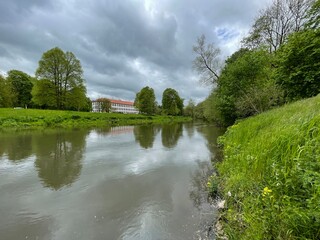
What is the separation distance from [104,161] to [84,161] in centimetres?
75

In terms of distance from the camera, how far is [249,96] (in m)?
12.6

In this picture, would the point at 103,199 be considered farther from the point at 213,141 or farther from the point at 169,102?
the point at 169,102

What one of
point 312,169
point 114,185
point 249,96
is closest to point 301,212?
point 312,169

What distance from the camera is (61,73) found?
3000 centimetres

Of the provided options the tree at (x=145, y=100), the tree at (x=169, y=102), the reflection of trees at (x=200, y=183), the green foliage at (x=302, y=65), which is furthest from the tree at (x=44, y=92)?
the tree at (x=169, y=102)

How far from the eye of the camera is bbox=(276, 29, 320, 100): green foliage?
840cm

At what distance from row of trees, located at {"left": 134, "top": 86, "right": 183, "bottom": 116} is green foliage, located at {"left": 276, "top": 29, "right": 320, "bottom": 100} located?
44.0 metres

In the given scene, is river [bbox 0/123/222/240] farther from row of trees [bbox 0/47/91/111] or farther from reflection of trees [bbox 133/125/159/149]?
row of trees [bbox 0/47/91/111]

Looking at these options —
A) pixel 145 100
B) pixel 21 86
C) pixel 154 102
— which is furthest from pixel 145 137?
pixel 154 102

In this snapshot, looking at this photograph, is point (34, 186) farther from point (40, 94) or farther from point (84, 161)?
point (40, 94)

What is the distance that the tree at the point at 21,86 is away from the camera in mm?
40375

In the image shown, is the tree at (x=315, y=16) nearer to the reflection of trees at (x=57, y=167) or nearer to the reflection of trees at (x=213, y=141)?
the reflection of trees at (x=213, y=141)

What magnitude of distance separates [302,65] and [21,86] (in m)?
49.9

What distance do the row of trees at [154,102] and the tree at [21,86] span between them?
87.5 feet
